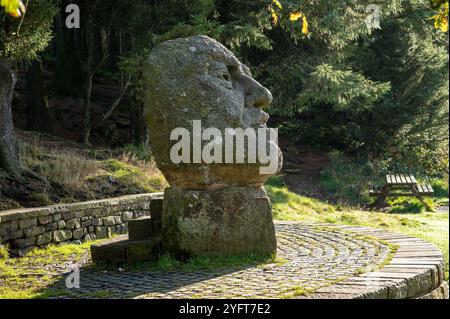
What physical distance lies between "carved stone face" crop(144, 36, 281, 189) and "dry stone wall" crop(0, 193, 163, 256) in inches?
43.1

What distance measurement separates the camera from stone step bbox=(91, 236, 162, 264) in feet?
24.1

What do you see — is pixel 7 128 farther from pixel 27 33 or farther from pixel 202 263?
pixel 202 263

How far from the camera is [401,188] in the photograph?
55.4ft

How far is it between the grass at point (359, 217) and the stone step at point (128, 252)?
5.24m

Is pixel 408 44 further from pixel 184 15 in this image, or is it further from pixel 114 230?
pixel 114 230

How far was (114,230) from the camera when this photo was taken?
1060cm

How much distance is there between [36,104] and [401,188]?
30.9ft

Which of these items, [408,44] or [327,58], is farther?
[408,44]

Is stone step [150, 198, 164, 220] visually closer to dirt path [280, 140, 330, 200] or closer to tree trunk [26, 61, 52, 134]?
tree trunk [26, 61, 52, 134]

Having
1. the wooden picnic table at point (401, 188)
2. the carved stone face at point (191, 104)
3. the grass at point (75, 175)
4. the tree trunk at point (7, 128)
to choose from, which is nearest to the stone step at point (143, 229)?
the carved stone face at point (191, 104)

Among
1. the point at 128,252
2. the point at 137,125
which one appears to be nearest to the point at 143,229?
the point at 128,252

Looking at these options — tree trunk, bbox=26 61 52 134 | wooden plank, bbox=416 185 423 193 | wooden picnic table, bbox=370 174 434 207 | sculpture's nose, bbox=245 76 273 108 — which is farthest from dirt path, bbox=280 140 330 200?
sculpture's nose, bbox=245 76 273 108
